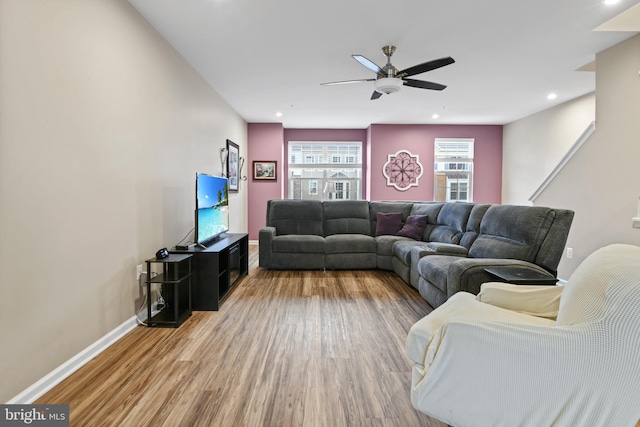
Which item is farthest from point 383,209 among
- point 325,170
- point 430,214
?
point 325,170

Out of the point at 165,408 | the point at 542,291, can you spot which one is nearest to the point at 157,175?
the point at 165,408

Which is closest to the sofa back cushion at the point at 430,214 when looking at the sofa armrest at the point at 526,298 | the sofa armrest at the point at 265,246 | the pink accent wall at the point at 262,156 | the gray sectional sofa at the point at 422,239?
the gray sectional sofa at the point at 422,239

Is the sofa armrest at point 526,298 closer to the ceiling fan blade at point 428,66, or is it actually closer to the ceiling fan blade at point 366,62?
the ceiling fan blade at point 428,66

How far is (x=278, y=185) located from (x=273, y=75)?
3022 millimetres

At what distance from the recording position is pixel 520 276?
86.0 inches

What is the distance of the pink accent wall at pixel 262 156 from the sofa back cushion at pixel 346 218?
6.69 ft

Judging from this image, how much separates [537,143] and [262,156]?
551 cm

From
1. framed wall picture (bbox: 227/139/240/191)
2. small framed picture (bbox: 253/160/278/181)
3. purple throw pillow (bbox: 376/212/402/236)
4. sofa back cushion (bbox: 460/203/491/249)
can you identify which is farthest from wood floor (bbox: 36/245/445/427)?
small framed picture (bbox: 253/160/278/181)

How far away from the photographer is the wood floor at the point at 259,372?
1.49m

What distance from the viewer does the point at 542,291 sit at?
1699mm

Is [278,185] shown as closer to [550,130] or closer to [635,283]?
[550,130]

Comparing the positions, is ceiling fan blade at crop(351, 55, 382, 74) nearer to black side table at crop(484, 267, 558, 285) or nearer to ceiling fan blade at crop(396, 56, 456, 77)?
ceiling fan blade at crop(396, 56, 456, 77)

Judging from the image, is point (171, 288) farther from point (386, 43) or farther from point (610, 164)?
point (610, 164)

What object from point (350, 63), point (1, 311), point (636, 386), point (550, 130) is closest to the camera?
point (636, 386)
